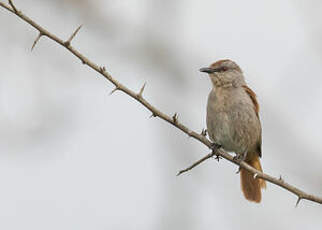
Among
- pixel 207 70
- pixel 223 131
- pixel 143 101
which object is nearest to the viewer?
pixel 143 101

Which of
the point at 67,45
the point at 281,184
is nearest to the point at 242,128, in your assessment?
the point at 281,184

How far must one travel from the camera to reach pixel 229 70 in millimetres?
7406

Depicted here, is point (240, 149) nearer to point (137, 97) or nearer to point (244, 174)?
point (244, 174)

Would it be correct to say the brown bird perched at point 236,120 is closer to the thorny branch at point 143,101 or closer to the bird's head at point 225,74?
the bird's head at point 225,74

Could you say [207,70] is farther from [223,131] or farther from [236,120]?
[223,131]

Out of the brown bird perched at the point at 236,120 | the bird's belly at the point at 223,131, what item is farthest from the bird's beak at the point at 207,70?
the bird's belly at the point at 223,131

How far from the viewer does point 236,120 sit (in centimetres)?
683

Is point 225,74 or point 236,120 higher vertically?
point 225,74

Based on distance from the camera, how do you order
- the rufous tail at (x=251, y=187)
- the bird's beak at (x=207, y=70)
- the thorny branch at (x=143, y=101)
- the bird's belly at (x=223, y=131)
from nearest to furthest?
the thorny branch at (x=143, y=101) → the bird's belly at (x=223, y=131) → the rufous tail at (x=251, y=187) → the bird's beak at (x=207, y=70)

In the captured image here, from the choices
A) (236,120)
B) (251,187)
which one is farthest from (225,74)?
(251,187)

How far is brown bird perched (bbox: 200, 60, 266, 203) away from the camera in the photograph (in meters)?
6.81

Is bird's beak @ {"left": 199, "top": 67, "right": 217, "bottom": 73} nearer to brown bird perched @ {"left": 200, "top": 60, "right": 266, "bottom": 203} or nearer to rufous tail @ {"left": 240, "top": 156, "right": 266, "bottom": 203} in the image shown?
brown bird perched @ {"left": 200, "top": 60, "right": 266, "bottom": 203}

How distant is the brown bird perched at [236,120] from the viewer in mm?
6812

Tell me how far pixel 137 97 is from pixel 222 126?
275 centimetres
